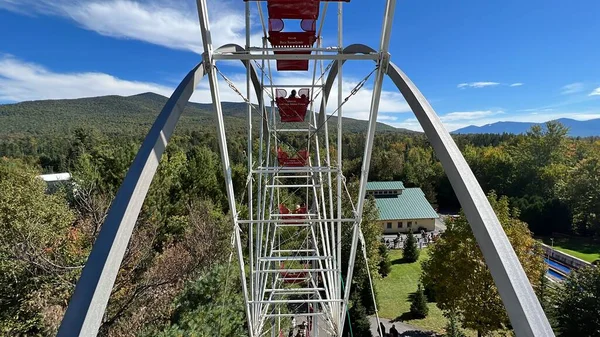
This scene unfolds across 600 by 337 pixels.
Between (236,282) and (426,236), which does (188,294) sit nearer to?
(236,282)

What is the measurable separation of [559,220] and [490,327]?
27.6 metres

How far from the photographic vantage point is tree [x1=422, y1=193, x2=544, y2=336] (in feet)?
41.3

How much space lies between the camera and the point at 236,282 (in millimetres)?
11953

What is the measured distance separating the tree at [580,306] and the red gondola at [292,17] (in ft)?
43.5

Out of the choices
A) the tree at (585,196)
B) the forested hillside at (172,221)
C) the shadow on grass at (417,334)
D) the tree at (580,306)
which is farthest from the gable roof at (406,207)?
the tree at (580,306)

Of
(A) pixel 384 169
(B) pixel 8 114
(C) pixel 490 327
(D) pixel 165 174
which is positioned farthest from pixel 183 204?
(B) pixel 8 114

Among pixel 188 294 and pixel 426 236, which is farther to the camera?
pixel 426 236

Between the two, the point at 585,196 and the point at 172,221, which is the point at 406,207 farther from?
the point at 172,221

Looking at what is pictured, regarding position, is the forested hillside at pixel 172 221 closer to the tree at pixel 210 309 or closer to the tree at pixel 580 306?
the tree at pixel 210 309

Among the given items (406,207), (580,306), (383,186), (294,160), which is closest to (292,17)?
(294,160)

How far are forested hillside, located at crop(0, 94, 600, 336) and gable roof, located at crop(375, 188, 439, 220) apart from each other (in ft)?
23.2

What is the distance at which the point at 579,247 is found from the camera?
2909 centimetres

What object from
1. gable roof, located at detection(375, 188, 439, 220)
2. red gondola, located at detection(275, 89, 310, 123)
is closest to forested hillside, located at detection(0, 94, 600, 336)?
→ red gondola, located at detection(275, 89, 310, 123)

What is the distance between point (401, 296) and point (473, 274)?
24.4 ft
